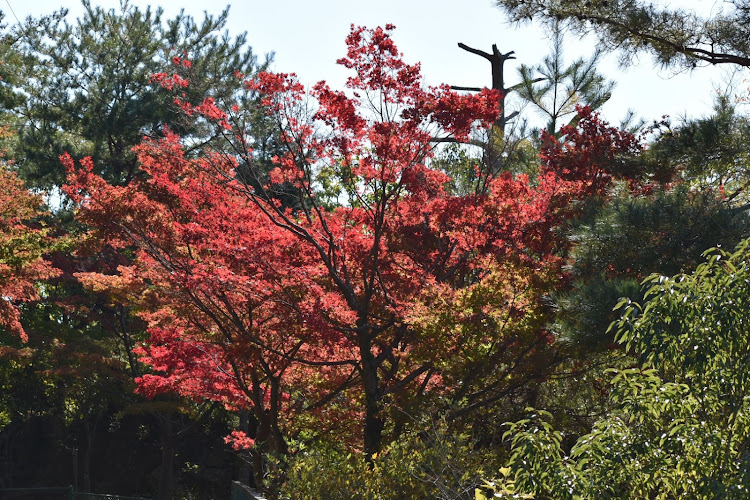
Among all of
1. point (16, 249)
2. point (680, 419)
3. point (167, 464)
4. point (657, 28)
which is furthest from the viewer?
point (167, 464)

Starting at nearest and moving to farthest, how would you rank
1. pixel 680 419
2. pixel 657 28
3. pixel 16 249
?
pixel 680 419 → pixel 657 28 → pixel 16 249

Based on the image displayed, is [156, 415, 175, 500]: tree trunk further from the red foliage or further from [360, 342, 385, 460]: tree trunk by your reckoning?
[360, 342, 385, 460]: tree trunk

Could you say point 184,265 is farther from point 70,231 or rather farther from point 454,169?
point 70,231

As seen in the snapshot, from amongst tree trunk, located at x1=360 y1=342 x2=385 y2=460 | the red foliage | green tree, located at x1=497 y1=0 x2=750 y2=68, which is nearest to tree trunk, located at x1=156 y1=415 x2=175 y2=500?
the red foliage

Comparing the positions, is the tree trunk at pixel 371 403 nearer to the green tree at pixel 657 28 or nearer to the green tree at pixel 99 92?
the green tree at pixel 657 28

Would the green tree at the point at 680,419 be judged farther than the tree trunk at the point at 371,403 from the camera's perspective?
No

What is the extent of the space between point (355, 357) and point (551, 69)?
11.2m

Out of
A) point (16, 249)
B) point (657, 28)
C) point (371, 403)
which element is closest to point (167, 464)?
point (16, 249)

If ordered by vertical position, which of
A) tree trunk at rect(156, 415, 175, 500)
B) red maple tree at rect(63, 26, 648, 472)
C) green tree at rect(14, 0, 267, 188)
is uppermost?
green tree at rect(14, 0, 267, 188)

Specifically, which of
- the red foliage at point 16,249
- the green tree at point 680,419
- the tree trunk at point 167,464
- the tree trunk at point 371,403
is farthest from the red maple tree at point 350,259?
the tree trunk at point 167,464

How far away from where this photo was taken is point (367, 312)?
32.7 ft

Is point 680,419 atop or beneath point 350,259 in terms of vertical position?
beneath

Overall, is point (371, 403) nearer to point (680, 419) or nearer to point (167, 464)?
point (680, 419)

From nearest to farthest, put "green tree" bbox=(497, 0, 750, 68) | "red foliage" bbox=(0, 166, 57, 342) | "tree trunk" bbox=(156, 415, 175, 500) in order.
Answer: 1. "green tree" bbox=(497, 0, 750, 68)
2. "red foliage" bbox=(0, 166, 57, 342)
3. "tree trunk" bbox=(156, 415, 175, 500)
